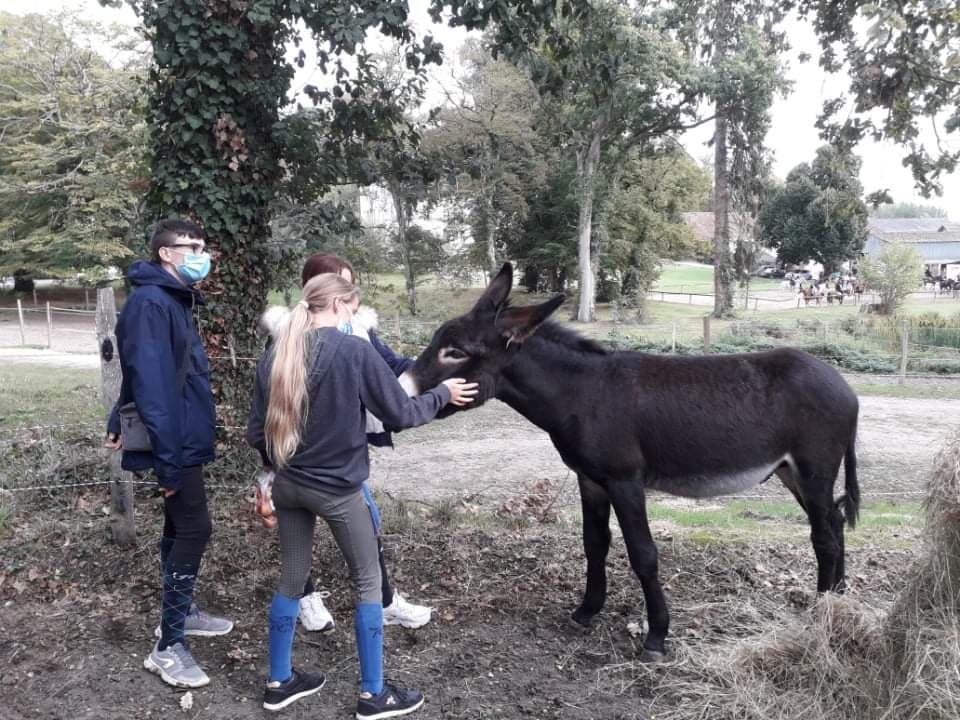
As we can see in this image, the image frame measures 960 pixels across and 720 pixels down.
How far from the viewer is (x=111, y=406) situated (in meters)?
4.82

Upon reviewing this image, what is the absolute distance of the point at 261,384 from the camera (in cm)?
306

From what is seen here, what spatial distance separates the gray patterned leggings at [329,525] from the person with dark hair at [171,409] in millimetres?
579

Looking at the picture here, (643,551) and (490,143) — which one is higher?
(490,143)

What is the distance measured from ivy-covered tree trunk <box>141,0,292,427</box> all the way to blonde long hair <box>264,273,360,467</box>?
2668 millimetres

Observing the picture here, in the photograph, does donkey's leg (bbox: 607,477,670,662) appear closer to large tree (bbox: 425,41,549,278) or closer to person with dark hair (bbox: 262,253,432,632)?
person with dark hair (bbox: 262,253,432,632)

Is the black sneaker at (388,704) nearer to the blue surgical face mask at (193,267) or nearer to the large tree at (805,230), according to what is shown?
the blue surgical face mask at (193,267)

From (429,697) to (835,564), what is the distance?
7.49 feet

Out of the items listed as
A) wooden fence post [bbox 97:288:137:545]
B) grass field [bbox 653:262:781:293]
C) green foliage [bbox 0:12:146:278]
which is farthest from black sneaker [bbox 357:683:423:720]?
grass field [bbox 653:262:781:293]

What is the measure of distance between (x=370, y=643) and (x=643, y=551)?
1432 mm

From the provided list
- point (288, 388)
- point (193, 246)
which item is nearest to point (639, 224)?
point (193, 246)

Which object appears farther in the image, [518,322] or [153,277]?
[518,322]

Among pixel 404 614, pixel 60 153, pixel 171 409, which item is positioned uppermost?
pixel 60 153

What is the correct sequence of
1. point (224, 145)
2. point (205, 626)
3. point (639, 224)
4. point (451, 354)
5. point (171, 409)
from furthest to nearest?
point (639, 224) < point (224, 145) < point (205, 626) < point (451, 354) < point (171, 409)

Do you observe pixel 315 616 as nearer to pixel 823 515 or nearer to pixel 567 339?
pixel 567 339
